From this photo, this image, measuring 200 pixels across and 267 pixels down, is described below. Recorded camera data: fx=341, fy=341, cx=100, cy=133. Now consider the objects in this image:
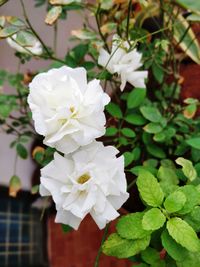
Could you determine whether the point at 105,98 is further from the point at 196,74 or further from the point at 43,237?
the point at 43,237

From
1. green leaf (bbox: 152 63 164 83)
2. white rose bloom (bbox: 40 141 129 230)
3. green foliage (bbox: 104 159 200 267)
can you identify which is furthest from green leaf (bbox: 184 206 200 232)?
green leaf (bbox: 152 63 164 83)

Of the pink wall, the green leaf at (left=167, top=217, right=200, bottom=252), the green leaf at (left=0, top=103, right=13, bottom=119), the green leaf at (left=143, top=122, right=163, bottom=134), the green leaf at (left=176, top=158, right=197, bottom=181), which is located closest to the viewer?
the green leaf at (left=167, top=217, right=200, bottom=252)

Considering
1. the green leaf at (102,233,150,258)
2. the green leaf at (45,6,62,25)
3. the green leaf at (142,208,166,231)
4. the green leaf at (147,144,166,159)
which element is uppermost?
the green leaf at (45,6,62,25)

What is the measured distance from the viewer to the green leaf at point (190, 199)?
0.53 meters

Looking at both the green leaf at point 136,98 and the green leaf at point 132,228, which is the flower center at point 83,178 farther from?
the green leaf at point 136,98

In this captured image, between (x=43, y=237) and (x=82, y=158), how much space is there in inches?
37.1

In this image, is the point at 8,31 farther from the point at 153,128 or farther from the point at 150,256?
the point at 150,256

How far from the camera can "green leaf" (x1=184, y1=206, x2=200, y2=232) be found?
0.55 meters

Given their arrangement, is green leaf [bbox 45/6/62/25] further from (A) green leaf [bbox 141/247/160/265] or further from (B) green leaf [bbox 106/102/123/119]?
(A) green leaf [bbox 141/247/160/265]

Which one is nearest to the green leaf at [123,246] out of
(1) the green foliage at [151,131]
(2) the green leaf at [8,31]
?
(1) the green foliage at [151,131]

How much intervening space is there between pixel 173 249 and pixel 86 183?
16 centimetres

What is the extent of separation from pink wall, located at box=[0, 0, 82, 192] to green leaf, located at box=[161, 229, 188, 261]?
96 cm

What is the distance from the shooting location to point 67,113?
1.68 ft

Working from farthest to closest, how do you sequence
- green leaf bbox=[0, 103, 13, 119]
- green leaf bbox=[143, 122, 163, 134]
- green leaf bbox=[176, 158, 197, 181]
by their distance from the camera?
green leaf bbox=[0, 103, 13, 119] < green leaf bbox=[143, 122, 163, 134] < green leaf bbox=[176, 158, 197, 181]
